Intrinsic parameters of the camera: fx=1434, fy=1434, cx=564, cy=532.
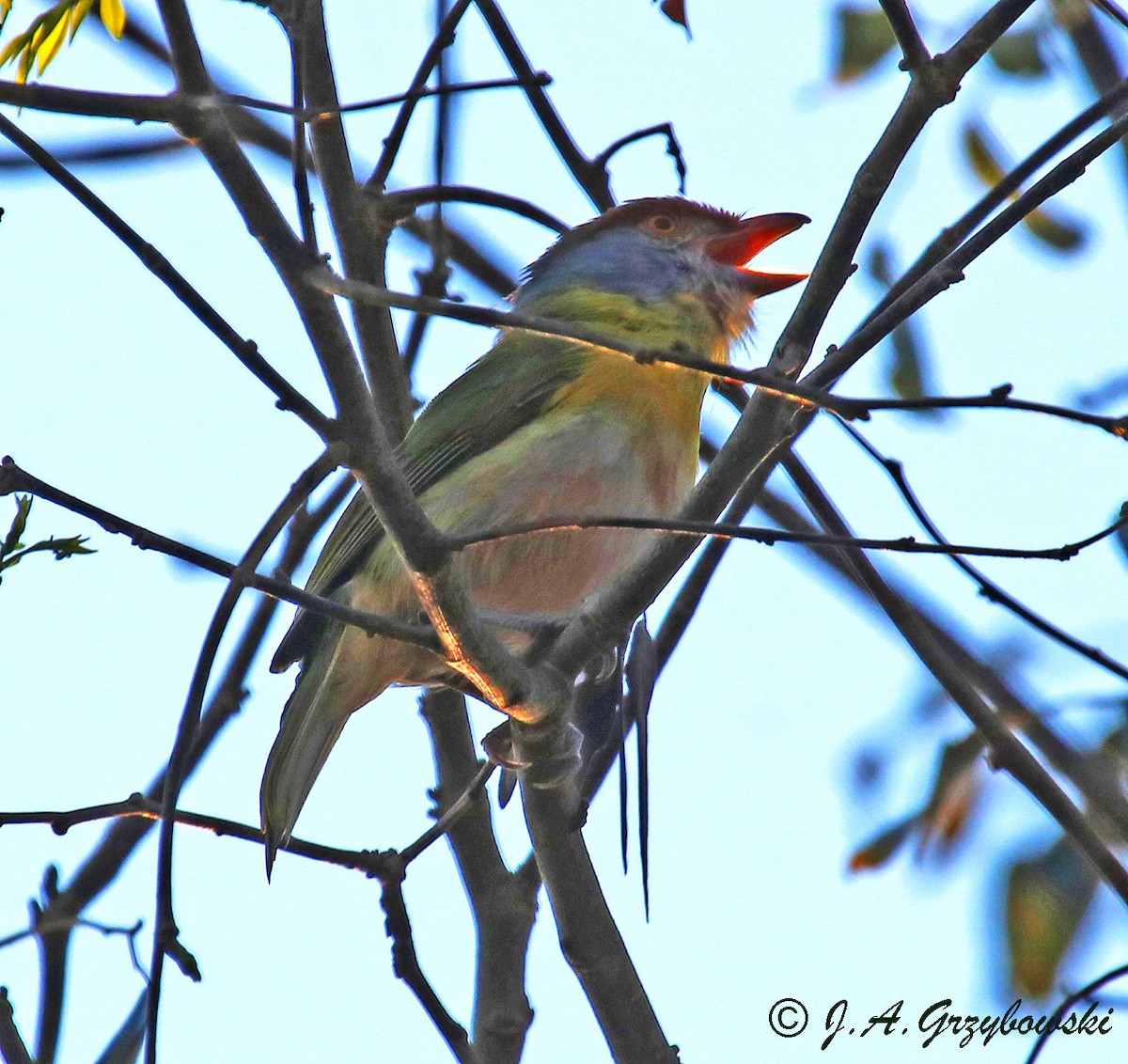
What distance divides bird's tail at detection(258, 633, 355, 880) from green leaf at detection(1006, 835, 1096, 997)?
5.41 ft

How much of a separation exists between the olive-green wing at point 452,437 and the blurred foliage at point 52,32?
5.52 ft

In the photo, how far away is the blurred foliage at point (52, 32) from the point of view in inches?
84.0

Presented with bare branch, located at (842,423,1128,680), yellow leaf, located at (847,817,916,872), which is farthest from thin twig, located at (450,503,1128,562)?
yellow leaf, located at (847,817,916,872)

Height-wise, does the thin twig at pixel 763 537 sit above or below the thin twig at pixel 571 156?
below

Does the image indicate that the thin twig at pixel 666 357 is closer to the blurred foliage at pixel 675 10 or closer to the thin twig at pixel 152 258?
the thin twig at pixel 152 258

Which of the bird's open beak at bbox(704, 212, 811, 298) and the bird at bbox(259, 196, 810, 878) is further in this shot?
the bird's open beak at bbox(704, 212, 811, 298)

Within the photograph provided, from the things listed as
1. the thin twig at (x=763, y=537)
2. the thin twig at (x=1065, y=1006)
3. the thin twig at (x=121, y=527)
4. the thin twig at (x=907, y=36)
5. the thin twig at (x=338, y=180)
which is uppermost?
the thin twig at (x=338, y=180)

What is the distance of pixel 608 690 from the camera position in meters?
3.45

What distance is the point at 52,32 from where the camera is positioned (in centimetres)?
219

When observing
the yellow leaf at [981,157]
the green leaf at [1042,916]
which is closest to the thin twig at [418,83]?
the green leaf at [1042,916]

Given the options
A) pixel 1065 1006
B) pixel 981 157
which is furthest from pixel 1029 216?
pixel 1065 1006

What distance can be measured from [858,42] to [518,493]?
174 centimetres

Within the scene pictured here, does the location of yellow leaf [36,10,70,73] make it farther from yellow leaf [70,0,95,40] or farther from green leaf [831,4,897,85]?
green leaf [831,4,897,85]

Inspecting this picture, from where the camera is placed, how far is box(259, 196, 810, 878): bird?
3631 millimetres
